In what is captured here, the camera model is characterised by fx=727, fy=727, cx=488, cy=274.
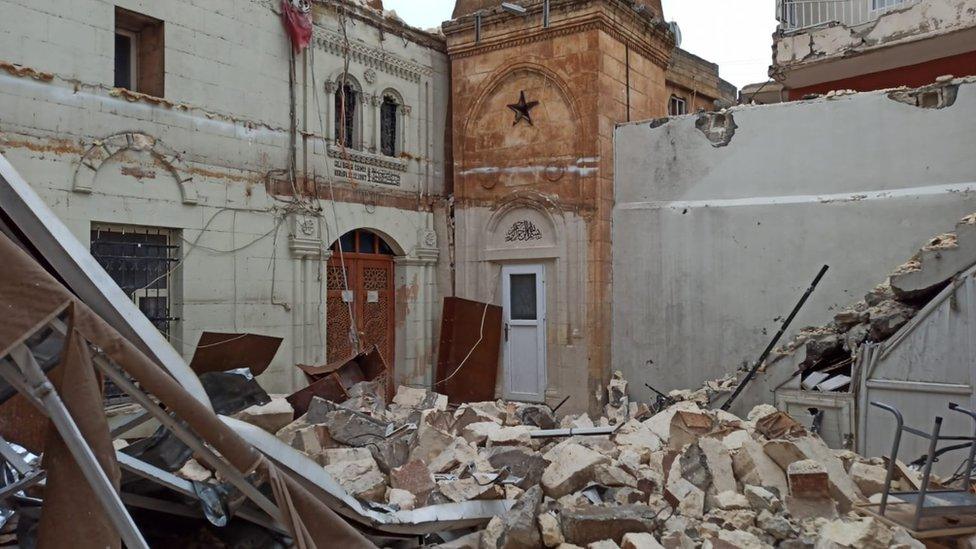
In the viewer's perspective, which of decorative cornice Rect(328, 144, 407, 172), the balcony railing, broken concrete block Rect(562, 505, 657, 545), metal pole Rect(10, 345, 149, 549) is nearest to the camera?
metal pole Rect(10, 345, 149, 549)

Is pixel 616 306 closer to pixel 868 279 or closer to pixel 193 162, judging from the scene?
pixel 868 279

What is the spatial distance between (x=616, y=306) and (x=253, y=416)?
5.56 m

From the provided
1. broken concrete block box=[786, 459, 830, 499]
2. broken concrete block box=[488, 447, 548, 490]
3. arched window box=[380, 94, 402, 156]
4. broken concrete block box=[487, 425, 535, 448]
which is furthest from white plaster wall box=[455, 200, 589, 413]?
broken concrete block box=[786, 459, 830, 499]

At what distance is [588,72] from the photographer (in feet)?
33.6

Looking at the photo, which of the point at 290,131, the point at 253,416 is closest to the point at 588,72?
the point at 290,131

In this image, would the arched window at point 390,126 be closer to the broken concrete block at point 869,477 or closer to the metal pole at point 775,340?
the metal pole at point 775,340

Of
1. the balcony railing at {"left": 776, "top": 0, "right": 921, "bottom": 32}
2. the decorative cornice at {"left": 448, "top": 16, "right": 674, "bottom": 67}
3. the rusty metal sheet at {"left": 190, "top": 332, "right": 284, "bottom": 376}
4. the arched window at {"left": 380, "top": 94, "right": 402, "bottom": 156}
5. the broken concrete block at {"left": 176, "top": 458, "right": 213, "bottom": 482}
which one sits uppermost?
the balcony railing at {"left": 776, "top": 0, "right": 921, "bottom": 32}

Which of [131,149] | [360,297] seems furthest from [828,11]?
[131,149]

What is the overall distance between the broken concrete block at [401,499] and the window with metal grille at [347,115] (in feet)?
19.2

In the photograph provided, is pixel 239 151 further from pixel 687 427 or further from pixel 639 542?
pixel 639 542

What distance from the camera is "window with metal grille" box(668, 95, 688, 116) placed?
13.8m

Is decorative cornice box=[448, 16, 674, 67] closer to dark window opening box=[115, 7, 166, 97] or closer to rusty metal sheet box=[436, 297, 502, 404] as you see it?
rusty metal sheet box=[436, 297, 502, 404]

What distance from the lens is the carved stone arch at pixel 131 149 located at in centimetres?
739

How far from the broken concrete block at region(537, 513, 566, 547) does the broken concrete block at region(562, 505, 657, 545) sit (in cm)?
5
